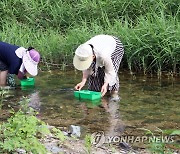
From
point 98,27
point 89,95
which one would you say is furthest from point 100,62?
point 98,27

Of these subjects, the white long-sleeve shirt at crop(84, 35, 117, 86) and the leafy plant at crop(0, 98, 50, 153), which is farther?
the white long-sleeve shirt at crop(84, 35, 117, 86)

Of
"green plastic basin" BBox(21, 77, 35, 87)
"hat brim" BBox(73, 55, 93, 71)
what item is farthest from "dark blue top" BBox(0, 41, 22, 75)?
"hat brim" BBox(73, 55, 93, 71)

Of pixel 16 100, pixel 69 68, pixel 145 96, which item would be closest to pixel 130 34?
pixel 69 68

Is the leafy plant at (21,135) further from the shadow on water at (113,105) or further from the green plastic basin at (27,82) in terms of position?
the green plastic basin at (27,82)

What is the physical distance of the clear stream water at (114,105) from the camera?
4.86 m

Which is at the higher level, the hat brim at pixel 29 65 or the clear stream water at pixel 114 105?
the hat brim at pixel 29 65

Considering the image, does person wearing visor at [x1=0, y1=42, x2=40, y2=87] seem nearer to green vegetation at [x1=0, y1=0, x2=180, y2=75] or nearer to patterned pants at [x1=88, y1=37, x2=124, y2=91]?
patterned pants at [x1=88, y1=37, x2=124, y2=91]

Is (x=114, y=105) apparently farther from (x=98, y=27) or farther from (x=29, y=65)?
(x=98, y=27)

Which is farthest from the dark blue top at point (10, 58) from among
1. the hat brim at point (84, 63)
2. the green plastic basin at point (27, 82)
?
the hat brim at point (84, 63)

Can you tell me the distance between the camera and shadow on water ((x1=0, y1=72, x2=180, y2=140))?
4867 mm

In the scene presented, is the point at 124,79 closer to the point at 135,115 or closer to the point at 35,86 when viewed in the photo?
the point at 35,86

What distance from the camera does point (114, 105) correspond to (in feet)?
18.5

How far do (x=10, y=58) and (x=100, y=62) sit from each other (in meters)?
1.46

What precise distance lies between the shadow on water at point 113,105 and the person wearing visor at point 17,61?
28cm
